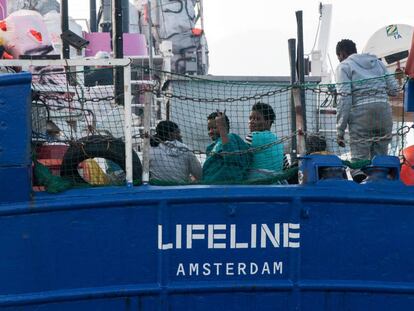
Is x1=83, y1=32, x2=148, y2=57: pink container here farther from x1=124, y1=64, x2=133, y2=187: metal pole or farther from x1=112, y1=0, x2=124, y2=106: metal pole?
x1=124, y1=64, x2=133, y2=187: metal pole

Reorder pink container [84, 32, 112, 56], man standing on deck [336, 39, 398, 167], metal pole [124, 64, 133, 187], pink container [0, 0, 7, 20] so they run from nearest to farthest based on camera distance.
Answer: metal pole [124, 64, 133, 187] < man standing on deck [336, 39, 398, 167] < pink container [84, 32, 112, 56] < pink container [0, 0, 7, 20]

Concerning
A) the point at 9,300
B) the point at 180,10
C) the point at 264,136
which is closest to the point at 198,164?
the point at 264,136

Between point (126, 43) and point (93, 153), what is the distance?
279 inches

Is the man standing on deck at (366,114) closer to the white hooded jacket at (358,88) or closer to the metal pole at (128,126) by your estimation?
the white hooded jacket at (358,88)

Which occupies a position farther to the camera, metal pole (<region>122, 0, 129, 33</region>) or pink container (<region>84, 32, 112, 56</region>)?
pink container (<region>84, 32, 112, 56</region>)

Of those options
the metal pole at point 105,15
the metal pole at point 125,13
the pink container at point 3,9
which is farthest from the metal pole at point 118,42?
the pink container at point 3,9

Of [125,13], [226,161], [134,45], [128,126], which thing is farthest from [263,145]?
[134,45]

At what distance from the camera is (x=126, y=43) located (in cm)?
1275

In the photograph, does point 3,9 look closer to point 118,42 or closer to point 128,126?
point 118,42

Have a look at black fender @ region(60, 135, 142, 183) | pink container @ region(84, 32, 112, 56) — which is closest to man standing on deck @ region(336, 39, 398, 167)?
black fender @ region(60, 135, 142, 183)

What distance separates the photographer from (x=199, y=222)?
552 cm

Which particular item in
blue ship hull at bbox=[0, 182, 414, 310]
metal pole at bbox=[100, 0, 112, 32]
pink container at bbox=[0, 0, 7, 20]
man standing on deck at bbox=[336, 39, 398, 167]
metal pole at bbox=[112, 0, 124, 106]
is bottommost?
blue ship hull at bbox=[0, 182, 414, 310]

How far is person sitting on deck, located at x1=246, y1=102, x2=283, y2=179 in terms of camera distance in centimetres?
611

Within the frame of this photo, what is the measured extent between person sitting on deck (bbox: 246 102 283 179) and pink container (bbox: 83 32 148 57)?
6598 mm
